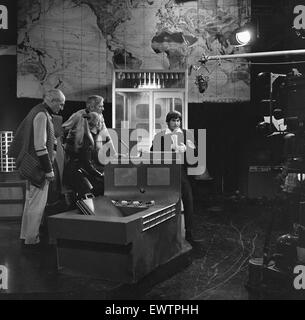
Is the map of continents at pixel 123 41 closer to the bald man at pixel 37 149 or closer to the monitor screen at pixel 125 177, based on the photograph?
the bald man at pixel 37 149

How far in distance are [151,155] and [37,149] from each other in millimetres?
1262

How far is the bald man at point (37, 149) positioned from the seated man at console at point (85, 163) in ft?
0.86

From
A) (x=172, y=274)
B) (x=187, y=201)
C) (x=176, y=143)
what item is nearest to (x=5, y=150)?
(x=176, y=143)

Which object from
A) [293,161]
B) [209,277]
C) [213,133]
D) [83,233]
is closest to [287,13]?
[213,133]

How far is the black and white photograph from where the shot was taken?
2.93m

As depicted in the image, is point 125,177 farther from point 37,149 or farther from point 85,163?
point 37,149

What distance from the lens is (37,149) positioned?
3908 millimetres

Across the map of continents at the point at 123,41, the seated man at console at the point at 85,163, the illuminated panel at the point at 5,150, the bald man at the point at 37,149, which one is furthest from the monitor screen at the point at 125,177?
the map of continents at the point at 123,41

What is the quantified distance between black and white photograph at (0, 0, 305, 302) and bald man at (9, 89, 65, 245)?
0.01 metres

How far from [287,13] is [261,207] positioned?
4363mm

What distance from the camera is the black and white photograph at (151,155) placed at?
9.61ft

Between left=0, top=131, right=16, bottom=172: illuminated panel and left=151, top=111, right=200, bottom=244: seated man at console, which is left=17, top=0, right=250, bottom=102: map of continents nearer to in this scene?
Answer: left=0, top=131, right=16, bottom=172: illuminated panel

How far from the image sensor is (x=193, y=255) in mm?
4051

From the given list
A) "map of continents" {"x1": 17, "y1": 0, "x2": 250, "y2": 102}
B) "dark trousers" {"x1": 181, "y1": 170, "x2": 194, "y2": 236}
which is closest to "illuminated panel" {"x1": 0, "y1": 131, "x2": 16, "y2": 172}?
"map of continents" {"x1": 17, "y1": 0, "x2": 250, "y2": 102}
